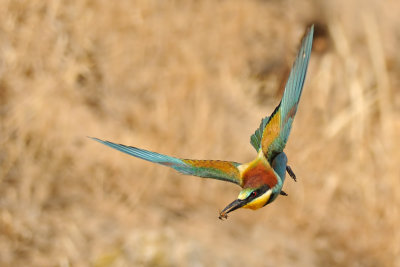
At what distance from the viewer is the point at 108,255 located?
15.0ft

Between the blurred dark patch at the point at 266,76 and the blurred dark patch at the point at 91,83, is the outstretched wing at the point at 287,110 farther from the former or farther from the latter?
the blurred dark patch at the point at 266,76

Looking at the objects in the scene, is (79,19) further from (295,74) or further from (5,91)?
(295,74)

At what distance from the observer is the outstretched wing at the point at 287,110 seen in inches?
52.1

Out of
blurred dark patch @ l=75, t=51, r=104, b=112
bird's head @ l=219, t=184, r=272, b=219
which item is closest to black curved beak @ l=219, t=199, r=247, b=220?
bird's head @ l=219, t=184, r=272, b=219

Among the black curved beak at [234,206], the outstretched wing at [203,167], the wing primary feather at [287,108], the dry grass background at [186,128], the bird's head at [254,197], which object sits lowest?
the black curved beak at [234,206]

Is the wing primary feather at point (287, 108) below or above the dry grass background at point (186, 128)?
below

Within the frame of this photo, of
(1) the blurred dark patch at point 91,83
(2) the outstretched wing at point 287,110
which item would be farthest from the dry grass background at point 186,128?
(2) the outstretched wing at point 287,110

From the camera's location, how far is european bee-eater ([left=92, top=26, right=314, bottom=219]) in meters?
1.24

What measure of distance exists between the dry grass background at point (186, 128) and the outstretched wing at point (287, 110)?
3.06 m

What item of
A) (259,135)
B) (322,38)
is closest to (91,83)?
(322,38)

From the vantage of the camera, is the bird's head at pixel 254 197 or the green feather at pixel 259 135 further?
the green feather at pixel 259 135

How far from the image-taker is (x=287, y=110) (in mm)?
1404

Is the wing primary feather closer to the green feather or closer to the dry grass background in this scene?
the green feather

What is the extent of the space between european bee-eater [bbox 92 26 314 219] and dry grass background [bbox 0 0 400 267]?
122 inches
